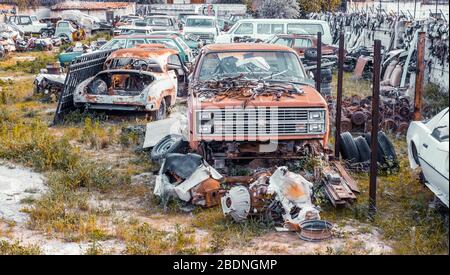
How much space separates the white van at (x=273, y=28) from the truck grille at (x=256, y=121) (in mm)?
14301

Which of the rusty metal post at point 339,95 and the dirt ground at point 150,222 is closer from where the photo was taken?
the dirt ground at point 150,222

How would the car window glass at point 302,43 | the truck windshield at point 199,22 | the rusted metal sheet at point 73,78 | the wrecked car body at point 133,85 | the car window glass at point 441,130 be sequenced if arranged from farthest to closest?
the truck windshield at point 199,22 < the car window glass at point 302,43 < the rusted metal sheet at point 73,78 < the wrecked car body at point 133,85 < the car window glass at point 441,130

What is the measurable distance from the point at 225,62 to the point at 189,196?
2.71m

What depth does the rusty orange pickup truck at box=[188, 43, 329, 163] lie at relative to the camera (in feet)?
23.5

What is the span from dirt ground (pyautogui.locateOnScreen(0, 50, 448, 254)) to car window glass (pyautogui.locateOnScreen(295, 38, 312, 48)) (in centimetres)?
1045

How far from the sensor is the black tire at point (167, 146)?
829 centimetres

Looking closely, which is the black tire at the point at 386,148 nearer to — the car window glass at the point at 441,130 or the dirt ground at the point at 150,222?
the dirt ground at the point at 150,222

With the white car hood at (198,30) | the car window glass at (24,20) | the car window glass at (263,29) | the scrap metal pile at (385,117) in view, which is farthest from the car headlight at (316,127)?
the car window glass at (24,20)

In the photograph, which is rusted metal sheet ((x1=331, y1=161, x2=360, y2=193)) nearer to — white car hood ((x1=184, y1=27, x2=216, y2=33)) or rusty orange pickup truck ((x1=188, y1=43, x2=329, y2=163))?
rusty orange pickup truck ((x1=188, y1=43, x2=329, y2=163))

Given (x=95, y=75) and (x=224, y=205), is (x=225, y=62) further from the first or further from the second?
(x=95, y=75)

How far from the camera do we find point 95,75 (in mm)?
12258

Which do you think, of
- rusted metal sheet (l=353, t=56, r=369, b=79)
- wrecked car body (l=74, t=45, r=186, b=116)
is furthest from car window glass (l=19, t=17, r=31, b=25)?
wrecked car body (l=74, t=45, r=186, b=116)

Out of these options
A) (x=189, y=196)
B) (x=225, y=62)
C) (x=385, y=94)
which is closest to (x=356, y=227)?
(x=189, y=196)
